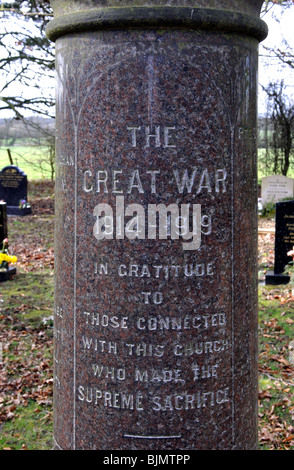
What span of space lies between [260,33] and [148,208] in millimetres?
1091

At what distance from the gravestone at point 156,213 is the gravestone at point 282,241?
276 inches

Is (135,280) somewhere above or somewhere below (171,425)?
above

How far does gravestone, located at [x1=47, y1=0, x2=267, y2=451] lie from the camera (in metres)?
2.33

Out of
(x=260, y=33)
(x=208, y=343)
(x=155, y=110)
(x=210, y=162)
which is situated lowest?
(x=208, y=343)

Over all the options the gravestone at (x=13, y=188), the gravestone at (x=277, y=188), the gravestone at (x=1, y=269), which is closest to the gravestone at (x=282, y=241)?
the gravestone at (x=1, y=269)

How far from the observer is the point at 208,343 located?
2.47 meters

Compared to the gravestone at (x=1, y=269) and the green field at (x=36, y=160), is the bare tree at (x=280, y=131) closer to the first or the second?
the green field at (x=36, y=160)

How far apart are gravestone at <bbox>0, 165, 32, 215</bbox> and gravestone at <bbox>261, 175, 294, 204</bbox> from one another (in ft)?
26.0

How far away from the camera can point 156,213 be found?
237 cm

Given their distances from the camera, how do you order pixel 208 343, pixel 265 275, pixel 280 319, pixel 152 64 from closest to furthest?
pixel 152 64
pixel 208 343
pixel 280 319
pixel 265 275

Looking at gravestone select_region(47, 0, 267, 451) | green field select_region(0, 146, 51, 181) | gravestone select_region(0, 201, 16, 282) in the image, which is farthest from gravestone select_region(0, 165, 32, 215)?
gravestone select_region(47, 0, 267, 451)

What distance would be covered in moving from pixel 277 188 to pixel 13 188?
8951 millimetres
